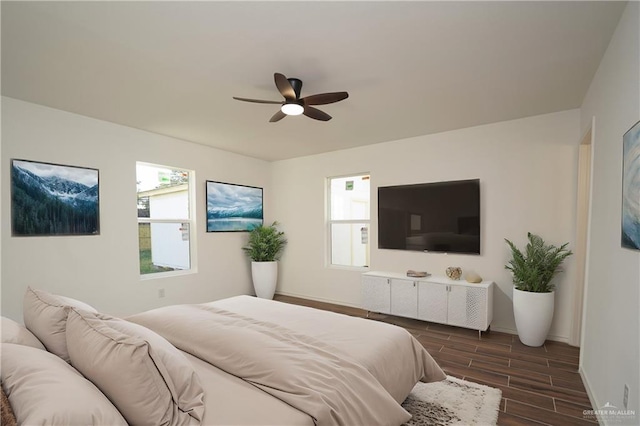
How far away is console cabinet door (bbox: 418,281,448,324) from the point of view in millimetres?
3816

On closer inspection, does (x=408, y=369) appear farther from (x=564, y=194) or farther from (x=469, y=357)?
(x=564, y=194)

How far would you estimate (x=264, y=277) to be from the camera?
5348 millimetres

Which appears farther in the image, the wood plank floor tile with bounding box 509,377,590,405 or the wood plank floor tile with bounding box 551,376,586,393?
the wood plank floor tile with bounding box 551,376,586,393

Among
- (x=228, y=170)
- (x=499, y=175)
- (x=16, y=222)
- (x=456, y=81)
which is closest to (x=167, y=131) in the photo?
(x=228, y=170)

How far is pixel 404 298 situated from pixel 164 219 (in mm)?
3563

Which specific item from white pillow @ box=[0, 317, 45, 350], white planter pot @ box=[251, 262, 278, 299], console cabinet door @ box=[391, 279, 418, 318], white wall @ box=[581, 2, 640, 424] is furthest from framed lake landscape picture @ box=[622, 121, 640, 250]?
white planter pot @ box=[251, 262, 278, 299]

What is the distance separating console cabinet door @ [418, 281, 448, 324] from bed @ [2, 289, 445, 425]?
1681mm

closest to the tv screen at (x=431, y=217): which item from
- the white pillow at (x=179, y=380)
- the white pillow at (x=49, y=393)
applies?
the white pillow at (x=179, y=380)

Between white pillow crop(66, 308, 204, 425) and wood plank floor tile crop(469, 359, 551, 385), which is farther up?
white pillow crop(66, 308, 204, 425)

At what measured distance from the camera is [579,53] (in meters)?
2.27

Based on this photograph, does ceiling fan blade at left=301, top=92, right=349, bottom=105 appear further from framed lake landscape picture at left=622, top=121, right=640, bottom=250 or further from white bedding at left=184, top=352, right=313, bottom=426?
white bedding at left=184, top=352, right=313, bottom=426

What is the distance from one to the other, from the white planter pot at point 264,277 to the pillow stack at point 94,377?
3.87 metres

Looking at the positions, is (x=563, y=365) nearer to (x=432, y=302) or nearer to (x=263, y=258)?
(x=432, y=302)

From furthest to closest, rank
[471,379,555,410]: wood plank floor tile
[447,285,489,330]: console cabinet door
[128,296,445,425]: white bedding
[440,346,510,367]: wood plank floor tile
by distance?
[447,285,489,330]: console cabinet door < [440,346,510,367]: wood plank floor tile < [471,379,555,410]: wood plank floor tile < [128,296,445,425]: white bedding
